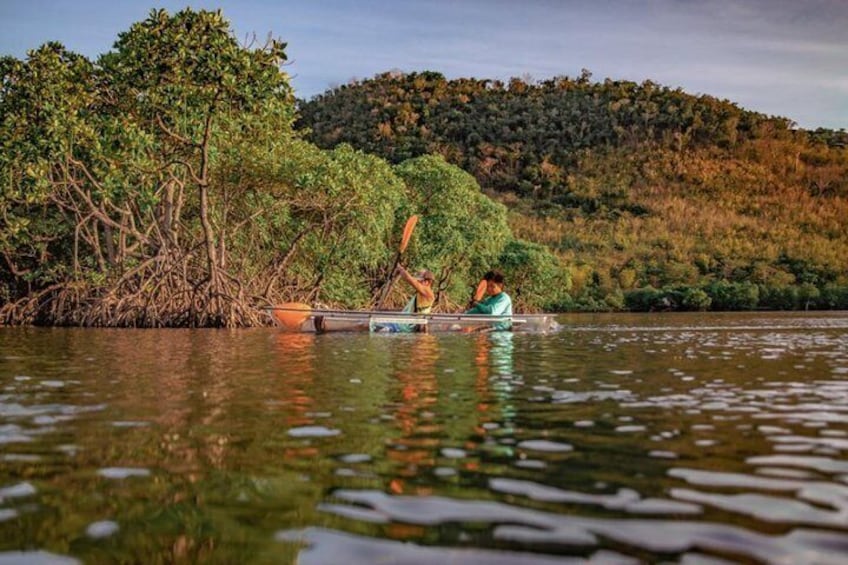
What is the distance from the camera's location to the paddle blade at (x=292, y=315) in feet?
74.9

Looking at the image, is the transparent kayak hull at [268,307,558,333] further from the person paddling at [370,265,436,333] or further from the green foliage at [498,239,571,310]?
the green foliage at [498,239,571,310]

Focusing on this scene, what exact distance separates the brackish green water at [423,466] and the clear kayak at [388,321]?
10266 millimetres

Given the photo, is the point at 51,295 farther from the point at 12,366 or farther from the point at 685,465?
the point at 685,465

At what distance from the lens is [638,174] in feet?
240

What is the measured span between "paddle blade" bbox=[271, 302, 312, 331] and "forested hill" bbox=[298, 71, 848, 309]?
30245mm

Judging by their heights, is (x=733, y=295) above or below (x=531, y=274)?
below

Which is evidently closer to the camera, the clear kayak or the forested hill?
the clear kayak

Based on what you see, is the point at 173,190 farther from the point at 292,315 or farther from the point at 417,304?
the point at 417,304

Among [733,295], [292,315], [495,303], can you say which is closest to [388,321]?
[292,315]

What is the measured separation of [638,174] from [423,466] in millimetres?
70301

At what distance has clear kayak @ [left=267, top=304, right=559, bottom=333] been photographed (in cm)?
2202

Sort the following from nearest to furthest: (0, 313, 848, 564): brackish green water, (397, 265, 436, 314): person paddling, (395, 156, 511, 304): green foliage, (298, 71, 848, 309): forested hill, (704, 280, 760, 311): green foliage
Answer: (0, 313, 848, 564): brackish green water
(397, 265, 436, 314): person paddling
(395, 156, 511, 304): green foliage
(704, 280, 760, 311): green foliage
(298, 71, 848, 309): forested hill

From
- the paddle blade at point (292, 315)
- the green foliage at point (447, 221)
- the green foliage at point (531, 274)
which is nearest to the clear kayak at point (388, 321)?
the paddle blade at point (292, 315)

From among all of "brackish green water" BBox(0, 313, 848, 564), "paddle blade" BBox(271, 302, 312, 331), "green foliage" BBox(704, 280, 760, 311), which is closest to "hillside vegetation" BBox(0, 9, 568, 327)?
"paddle blade" BBox(271, 302, 312, 331)
